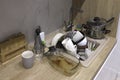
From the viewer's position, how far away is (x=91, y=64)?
58.0 inches

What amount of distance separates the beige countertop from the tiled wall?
22cm

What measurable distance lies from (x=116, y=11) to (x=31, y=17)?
807 millimetres

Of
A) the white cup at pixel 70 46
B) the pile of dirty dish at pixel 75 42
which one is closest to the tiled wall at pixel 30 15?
the pile of dirty dish at pixel 75 42

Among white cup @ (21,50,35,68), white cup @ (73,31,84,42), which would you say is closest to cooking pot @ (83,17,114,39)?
white cup @ (73,31,84,42)

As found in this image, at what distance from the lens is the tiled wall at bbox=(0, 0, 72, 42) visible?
52.6 inches

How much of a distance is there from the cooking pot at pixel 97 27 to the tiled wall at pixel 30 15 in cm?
31

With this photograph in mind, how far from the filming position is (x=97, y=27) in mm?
1794

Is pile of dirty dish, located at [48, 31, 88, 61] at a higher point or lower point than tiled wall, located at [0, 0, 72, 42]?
lower

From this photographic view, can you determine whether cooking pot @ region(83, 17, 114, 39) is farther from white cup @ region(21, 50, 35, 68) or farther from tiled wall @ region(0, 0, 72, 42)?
white cup @ region(21, 50, 35, 68)

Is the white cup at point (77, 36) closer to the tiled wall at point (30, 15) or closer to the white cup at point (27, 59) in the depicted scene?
the tiled wall at point (30, 15)

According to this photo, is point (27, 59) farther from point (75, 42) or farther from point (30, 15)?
point (75, 42)

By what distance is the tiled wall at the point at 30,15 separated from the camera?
133cm

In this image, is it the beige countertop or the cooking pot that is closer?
the beige countertop

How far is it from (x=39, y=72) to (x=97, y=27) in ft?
2.44
